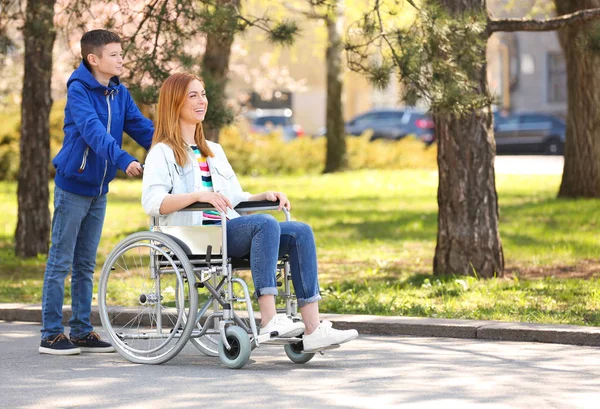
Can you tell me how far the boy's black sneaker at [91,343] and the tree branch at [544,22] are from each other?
4021 mm

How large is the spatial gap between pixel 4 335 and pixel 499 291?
140 inches

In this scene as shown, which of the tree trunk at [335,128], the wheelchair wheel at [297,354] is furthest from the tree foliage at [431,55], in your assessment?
the tree trunk at [335,128]

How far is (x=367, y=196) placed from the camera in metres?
18.2

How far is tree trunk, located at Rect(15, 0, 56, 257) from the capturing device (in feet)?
37.6

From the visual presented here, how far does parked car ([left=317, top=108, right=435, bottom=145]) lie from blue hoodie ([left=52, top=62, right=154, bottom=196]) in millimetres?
25815

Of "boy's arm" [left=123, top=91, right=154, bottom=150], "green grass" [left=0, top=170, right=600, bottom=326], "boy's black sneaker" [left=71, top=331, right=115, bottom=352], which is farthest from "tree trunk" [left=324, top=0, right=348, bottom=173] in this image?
"boy's black sneaker" [left=71, top=331, right=115, bottom=352]

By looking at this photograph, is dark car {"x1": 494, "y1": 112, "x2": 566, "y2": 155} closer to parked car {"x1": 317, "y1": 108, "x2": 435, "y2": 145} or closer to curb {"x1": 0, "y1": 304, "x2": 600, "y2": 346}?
parked car {"x1": 317, "y1": 108, "x2": 435, "y2": 145}

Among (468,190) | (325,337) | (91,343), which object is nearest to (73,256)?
(91,343)

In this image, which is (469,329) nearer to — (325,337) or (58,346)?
(325,337)

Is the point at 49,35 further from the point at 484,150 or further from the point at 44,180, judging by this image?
the point at 484,150

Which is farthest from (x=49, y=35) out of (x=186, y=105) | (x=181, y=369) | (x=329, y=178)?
(x=329, y=178)

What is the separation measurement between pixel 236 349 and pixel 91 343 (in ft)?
3.79

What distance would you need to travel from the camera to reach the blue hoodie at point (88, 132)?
6242mm

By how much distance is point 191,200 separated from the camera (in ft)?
19.3
